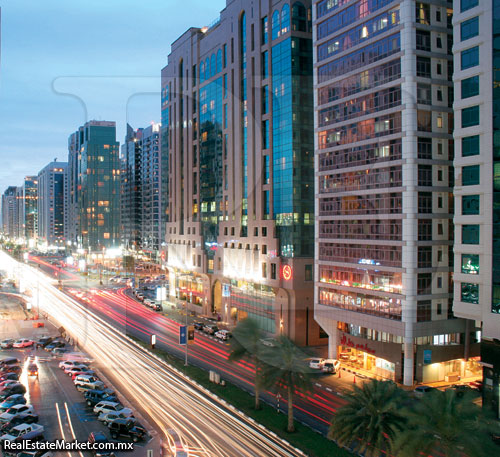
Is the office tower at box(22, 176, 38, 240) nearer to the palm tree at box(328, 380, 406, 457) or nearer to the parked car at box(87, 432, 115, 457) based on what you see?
the parked car at box(87, 432, 115, 457)

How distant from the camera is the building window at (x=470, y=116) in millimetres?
21850

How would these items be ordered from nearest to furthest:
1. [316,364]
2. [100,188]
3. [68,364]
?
[68,364] → [316,364] → [100,188]

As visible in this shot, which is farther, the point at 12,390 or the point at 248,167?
the point at 248,167

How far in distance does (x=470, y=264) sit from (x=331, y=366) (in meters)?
10.4

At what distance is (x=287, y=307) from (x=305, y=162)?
1084cm

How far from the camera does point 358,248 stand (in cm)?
2877

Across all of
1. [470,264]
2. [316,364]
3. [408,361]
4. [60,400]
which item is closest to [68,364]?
[60,400]

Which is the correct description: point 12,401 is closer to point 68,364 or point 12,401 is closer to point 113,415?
point 113,415

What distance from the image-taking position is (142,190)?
99000mm

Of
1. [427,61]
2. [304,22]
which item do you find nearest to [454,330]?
[427,61]

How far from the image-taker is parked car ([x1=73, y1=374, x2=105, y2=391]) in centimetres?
2338

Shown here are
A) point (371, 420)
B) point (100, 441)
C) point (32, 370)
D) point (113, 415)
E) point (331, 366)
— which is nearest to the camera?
point (371, 420)

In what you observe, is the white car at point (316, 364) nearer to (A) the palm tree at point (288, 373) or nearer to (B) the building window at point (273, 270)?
(B) the building window at point (273, 270)

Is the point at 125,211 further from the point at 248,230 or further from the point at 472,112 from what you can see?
the point at 472,112
